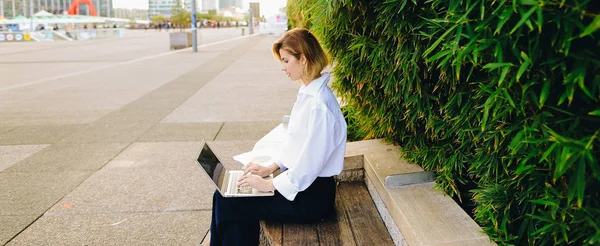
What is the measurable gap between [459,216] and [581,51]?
1.14 metres

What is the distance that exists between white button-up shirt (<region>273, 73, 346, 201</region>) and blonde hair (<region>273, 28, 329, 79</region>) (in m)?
0.07

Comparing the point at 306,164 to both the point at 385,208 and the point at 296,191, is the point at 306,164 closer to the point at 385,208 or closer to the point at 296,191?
the point at 296,191

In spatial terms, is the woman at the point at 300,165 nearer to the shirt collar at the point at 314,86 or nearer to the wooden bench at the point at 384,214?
the shirt collar at the point at 314,86

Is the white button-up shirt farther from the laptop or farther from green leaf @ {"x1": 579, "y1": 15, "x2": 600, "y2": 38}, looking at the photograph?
green leaf @ {"x1": 579, "y1": 15, "x2": 600, "y2": 38}

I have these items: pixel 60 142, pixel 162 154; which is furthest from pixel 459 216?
pixel 60 142

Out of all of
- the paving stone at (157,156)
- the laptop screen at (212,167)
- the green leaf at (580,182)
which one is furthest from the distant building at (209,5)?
the green leaf at (580,182)

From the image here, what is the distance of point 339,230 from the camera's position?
2834 mm

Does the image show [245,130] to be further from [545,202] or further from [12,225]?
[545,202]

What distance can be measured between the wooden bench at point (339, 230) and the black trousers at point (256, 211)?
66mm

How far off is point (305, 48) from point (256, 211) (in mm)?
885

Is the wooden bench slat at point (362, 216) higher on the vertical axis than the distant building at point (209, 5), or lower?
lower

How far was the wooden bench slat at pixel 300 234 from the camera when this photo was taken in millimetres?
2676

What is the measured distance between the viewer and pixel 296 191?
2.60 m

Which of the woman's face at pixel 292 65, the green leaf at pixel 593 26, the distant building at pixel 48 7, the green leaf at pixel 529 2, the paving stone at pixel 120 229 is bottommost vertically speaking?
the paving stone at pixel 120 229
